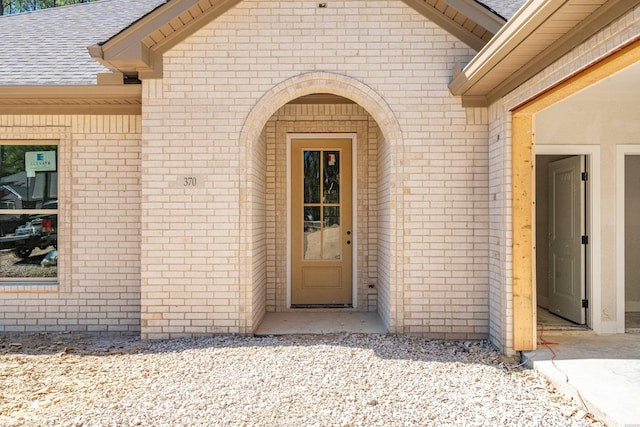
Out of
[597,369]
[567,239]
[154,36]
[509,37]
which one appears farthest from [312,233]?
[509,37]

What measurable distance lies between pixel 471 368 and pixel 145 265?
3900mm

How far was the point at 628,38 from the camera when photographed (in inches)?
123

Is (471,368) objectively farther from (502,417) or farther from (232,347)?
(232,347)

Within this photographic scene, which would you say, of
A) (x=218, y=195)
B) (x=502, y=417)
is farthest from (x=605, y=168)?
(x=218, y=195)

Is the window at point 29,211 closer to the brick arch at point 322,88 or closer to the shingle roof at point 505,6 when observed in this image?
the brick arch at point 322,88

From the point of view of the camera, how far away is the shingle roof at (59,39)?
6098 millimetres

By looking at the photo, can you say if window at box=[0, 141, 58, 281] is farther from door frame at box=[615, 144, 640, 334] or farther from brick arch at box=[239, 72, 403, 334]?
door frame at box=[615, 144, 640, 334]

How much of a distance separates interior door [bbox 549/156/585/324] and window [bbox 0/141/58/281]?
279 inches

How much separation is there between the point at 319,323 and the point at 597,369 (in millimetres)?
3271

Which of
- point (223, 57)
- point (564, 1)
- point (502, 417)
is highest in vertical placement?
point (223, 57)

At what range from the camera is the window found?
6449mm

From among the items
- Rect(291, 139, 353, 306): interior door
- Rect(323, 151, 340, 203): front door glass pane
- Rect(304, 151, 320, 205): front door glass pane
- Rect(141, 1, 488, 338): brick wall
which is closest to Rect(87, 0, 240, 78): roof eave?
Rect(141, 1, 488, 338): brick wall

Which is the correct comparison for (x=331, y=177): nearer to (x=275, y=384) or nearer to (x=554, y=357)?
(x=275, y=384)

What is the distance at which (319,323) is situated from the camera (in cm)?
639
